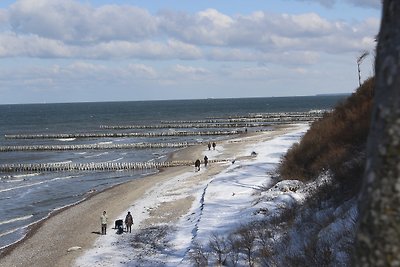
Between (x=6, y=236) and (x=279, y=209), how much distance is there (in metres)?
17.1

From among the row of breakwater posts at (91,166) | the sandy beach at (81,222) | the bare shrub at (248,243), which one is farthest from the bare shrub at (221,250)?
the row of breakwater posts at (91,166)

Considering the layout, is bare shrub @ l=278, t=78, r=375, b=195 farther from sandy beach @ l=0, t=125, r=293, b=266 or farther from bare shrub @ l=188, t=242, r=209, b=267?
sandy beach @ l=0, t=125, r=293, b=266

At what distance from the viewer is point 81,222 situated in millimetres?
29469

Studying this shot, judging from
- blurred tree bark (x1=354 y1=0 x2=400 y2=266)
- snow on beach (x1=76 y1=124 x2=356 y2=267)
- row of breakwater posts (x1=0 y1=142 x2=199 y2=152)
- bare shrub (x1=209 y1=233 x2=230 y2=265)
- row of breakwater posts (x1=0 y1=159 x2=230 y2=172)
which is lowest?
row of breakwater posts (x1=0 y1=159 x2=230 y2=172)

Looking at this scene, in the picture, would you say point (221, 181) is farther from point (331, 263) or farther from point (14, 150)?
point (14, 150)

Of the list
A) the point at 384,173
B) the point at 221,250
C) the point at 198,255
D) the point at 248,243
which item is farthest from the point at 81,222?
the point at 384,173

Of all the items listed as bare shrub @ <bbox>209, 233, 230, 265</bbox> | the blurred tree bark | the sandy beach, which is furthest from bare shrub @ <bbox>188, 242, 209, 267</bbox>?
the blurred tree bark

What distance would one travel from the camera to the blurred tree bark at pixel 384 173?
273 cm

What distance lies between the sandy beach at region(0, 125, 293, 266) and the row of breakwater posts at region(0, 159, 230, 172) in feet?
30.1

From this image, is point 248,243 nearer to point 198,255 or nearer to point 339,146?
point 198,255

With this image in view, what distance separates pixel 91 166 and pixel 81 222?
2722 cm

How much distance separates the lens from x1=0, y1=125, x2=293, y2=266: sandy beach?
75.2ft

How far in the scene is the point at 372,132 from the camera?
113 inches

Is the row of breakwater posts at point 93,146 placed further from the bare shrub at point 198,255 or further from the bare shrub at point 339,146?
the bare shrub at point 198,255
